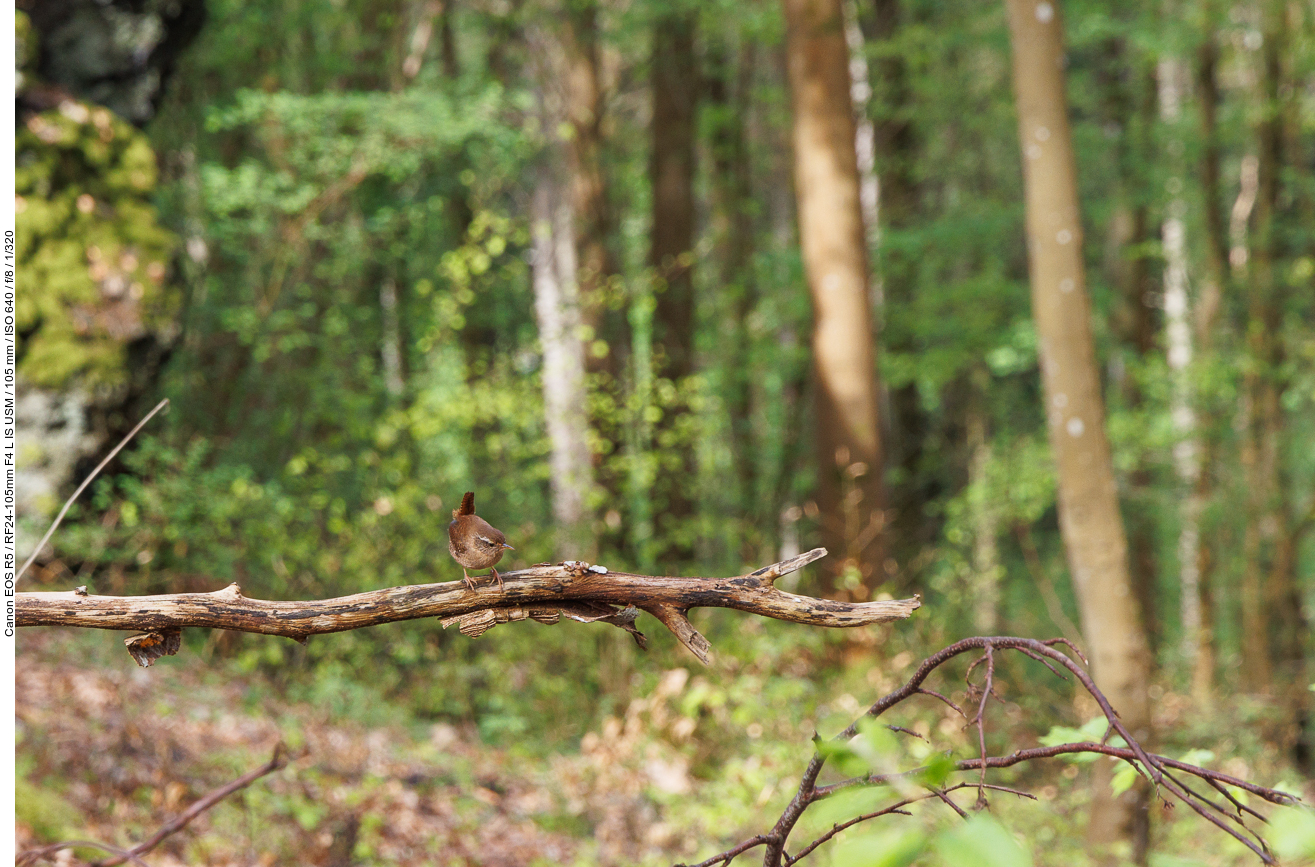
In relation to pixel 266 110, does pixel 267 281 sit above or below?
below

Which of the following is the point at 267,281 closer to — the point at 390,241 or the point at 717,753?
the point at 390,241

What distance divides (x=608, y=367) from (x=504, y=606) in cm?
783

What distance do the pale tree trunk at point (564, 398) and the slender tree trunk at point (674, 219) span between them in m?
0.93

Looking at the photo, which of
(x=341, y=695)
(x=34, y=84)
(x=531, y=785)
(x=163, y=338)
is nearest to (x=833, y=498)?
(x=531, y=785)

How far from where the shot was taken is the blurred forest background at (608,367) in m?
5.91

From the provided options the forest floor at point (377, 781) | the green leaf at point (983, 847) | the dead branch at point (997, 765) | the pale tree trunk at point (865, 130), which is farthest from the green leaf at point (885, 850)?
the pale tree trunk at point (865, 130)

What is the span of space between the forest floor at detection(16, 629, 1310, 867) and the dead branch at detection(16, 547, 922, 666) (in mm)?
3099

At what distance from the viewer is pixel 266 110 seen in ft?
25.9

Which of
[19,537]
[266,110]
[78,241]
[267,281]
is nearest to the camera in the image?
[19,537]

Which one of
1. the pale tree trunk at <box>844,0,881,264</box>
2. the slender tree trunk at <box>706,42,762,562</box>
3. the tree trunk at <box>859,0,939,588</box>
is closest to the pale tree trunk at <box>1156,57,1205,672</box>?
the tree trunk at <box>859,0,939,588</box>

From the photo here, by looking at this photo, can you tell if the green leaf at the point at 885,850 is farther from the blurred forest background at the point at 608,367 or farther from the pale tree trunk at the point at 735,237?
the pale tree trunk at the point at 735,237

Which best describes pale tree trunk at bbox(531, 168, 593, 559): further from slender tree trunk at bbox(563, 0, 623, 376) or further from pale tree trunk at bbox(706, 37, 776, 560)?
pale tree trunk at bbox(706, 37, 776, 560)

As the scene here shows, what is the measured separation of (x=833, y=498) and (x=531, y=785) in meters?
2.97

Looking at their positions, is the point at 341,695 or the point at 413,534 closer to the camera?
the point at 341,695
